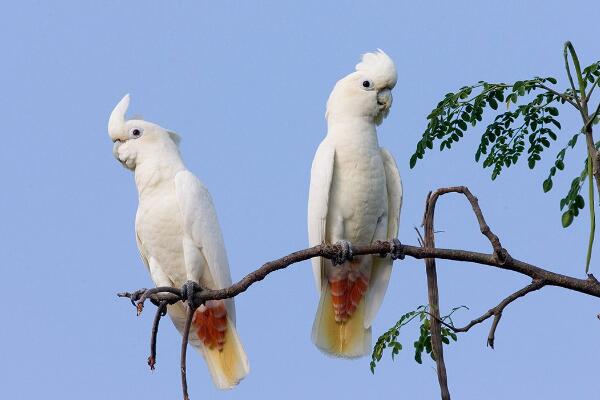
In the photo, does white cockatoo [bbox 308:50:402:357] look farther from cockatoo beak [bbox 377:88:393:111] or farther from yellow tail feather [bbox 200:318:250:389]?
yellow tail feather [bbox 200:318:250:389]

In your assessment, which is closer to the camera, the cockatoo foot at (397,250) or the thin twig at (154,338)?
the thin twig at (154,338)

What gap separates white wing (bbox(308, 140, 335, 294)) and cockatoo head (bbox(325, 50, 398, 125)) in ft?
→ 0.77

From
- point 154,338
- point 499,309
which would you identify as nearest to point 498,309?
point 499,309

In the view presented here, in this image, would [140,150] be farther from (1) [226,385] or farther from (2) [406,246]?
(2) [406,246]

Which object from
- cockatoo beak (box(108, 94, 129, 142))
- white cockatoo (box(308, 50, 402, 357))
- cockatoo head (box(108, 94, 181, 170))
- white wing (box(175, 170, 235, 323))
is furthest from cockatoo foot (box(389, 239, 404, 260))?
cockatoo beak (box(108, 94, 129, 142))

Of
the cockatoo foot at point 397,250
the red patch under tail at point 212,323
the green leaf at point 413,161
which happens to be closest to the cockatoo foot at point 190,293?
the red patch under tail at point 212,323

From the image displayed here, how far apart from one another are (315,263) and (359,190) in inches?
17.5

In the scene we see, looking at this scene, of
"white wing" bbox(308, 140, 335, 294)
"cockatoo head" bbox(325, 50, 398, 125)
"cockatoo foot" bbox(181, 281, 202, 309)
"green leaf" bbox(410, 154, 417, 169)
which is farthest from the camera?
"cockatoo head" bbox(325, 50, 398, 125)

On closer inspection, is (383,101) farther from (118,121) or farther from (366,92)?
(118,121)

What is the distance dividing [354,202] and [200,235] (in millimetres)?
797

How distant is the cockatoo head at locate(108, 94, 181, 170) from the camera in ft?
15.7

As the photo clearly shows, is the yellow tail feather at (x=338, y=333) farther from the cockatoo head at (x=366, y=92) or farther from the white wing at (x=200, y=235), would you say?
the cockatoo head at (x=366, y=92)

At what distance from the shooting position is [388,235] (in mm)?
4867

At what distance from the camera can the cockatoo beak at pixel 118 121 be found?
479 cm
